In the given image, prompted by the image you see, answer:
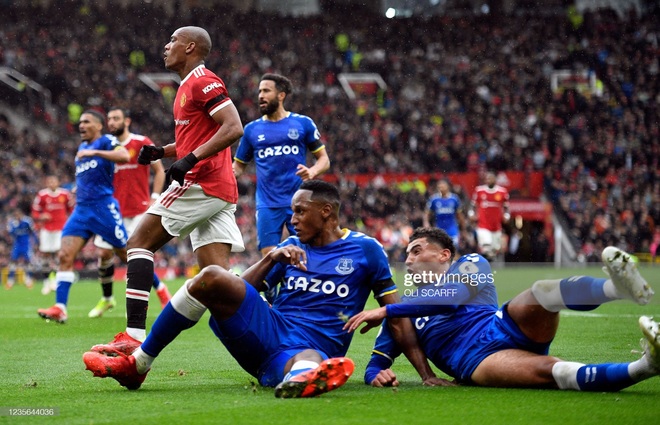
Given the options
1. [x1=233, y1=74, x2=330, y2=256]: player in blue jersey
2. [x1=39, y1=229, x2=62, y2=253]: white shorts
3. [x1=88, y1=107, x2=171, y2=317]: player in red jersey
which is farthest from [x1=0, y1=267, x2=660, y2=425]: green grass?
[x1=39, y1=229, x2=62, y2=253]: white shorts

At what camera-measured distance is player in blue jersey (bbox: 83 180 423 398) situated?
4547mm

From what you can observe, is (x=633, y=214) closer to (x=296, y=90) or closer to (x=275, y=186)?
(x=296, y=90)

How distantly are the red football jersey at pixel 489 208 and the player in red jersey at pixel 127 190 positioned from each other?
30.8ft

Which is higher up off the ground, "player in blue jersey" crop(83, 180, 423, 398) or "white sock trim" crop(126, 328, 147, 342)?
"player in blue jersey" crop(83, 180, 423, 398)

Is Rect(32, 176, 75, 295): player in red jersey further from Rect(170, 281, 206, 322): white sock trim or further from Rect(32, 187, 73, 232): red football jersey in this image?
Rect(170, 281, 206, 322): white sock trim

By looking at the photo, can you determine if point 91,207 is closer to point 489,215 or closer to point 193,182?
point 193,182

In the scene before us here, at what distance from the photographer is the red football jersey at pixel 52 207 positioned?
18.4 m

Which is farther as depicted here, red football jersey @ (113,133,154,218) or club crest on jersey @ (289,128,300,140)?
red football jersey @ (113,133,154,218)

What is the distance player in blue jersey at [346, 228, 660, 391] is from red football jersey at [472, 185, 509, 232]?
1415 centimetres

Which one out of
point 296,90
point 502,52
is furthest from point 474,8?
point 296,90

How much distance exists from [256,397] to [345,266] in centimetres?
87

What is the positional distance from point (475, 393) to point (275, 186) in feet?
14.9

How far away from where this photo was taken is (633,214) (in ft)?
84.6

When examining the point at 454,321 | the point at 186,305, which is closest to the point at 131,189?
the point at 186,305
